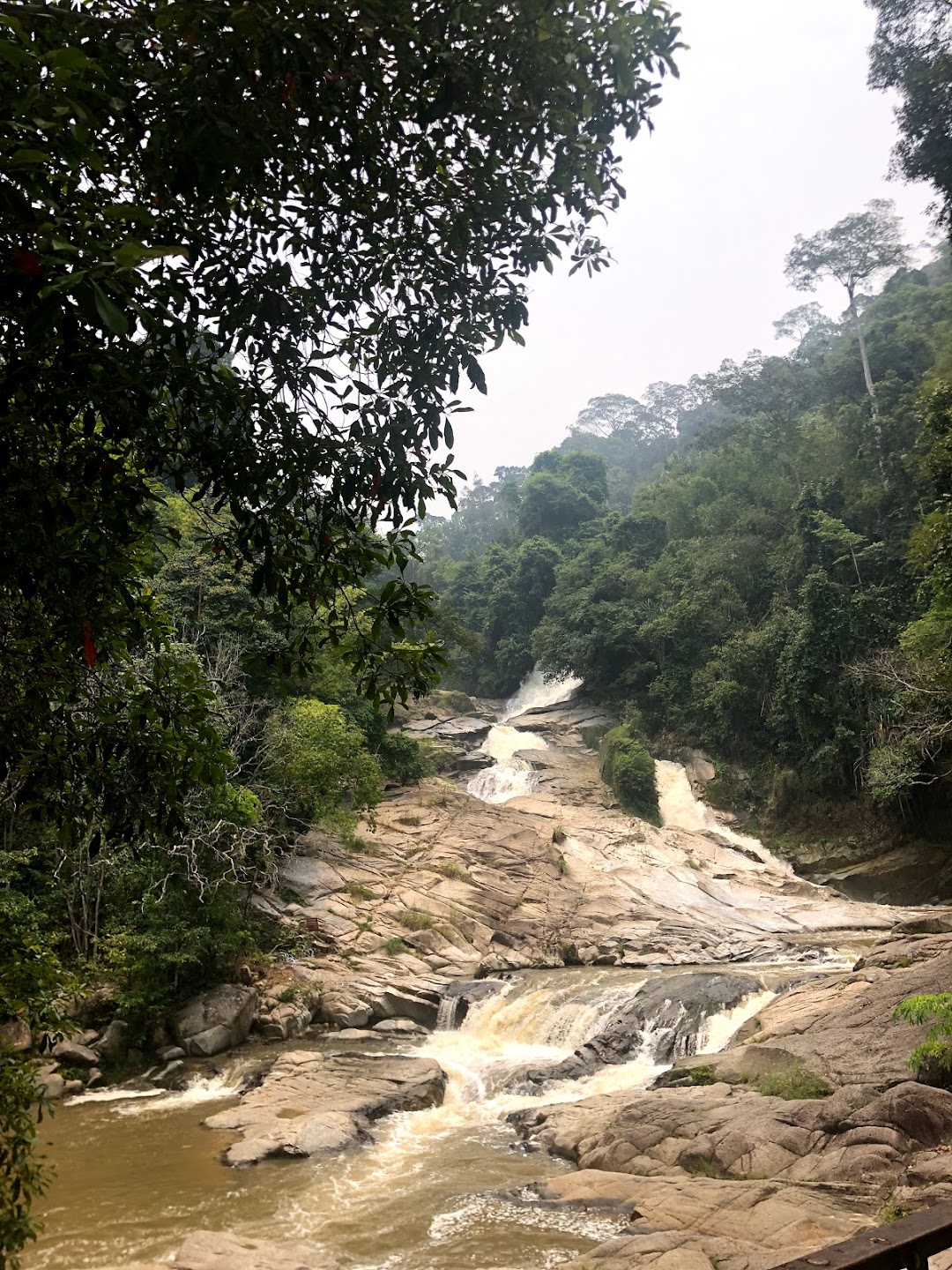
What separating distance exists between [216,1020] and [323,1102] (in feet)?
10.6

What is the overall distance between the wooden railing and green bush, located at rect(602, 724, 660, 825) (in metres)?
24.1

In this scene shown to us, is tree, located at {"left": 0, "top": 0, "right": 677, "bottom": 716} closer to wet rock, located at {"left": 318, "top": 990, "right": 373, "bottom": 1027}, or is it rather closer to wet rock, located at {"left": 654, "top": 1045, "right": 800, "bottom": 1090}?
wet rock, located at {"left": 654, "top": 1045, "right": 800, "bottom": 1090}

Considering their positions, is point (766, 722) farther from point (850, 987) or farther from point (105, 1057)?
point (105, 1057)

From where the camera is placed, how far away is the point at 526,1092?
34.9 feet

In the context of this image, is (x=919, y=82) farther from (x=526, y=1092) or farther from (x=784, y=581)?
(x=526, y=1092)

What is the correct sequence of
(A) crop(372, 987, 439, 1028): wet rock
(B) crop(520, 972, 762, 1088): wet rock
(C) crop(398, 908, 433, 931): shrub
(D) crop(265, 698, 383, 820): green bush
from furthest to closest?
(C) crop(398, 908, 433, 931): shrub
(D) crop(265, 698, 383, 820): green bush
(A) crop(372, 987, 439, 1028): wet rock
(B) crop(520, 972, 762, 1088): wet rock

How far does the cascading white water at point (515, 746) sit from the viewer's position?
2725cm

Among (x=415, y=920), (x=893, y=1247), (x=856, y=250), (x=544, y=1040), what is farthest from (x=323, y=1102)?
(x=856, y=250)

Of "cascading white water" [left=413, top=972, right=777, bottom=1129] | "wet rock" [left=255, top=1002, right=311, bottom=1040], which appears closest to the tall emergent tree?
"cascading white water" [left=413, top=972, right=777, bottom=1129]

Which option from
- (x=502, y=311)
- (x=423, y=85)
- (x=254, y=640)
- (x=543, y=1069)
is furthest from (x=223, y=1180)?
(x=254, y=640)

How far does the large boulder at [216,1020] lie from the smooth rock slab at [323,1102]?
1147mm

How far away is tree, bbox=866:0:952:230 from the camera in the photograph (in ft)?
54.3

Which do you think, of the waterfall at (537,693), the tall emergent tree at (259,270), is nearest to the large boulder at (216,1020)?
the tall emergent tree at (259,270)

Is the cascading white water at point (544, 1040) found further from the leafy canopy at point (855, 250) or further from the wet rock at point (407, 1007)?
the leafy canopy at point (855, 250)
